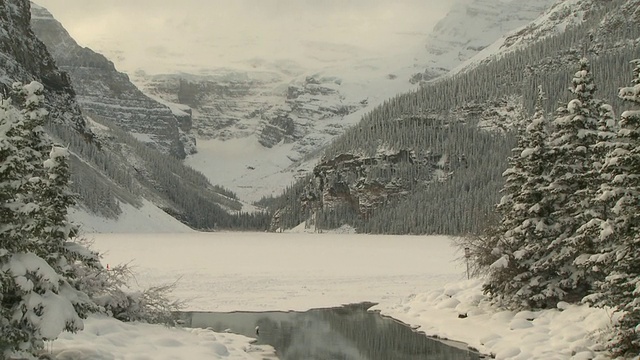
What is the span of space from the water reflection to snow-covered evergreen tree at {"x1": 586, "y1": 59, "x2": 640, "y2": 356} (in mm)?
7098

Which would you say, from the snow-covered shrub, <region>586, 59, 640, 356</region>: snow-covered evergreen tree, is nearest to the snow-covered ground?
the snow-covered shrub

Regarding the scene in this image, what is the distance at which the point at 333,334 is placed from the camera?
30.9 meters

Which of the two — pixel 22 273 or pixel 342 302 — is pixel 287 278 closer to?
pixel 342 302

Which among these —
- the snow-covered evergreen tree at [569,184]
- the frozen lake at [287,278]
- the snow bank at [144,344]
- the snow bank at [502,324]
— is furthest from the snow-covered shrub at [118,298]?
the snow-covered evergreen tree at [569,184]

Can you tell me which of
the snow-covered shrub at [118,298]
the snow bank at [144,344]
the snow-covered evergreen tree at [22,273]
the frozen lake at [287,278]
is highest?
the snow-covered evergreen tree at [22,273]

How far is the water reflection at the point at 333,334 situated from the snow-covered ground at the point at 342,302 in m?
1.32

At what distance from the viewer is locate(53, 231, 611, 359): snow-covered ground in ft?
75.3

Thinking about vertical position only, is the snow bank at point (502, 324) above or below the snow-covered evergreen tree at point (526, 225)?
below

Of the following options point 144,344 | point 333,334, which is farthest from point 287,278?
point 144,344

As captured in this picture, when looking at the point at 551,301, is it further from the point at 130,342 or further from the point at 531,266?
the point at 130,342

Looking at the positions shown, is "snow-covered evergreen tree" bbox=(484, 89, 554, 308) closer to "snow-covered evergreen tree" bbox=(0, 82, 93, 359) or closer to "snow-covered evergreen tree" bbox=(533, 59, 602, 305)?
"snow-covered evergreen tree" bbox=(533, 59, 602, 305)

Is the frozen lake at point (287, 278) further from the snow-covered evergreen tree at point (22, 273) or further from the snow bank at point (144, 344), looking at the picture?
the snow-covered evergreen tree at point (22, 273)

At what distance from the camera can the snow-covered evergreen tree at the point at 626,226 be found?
1934cm

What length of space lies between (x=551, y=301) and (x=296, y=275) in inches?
1088
